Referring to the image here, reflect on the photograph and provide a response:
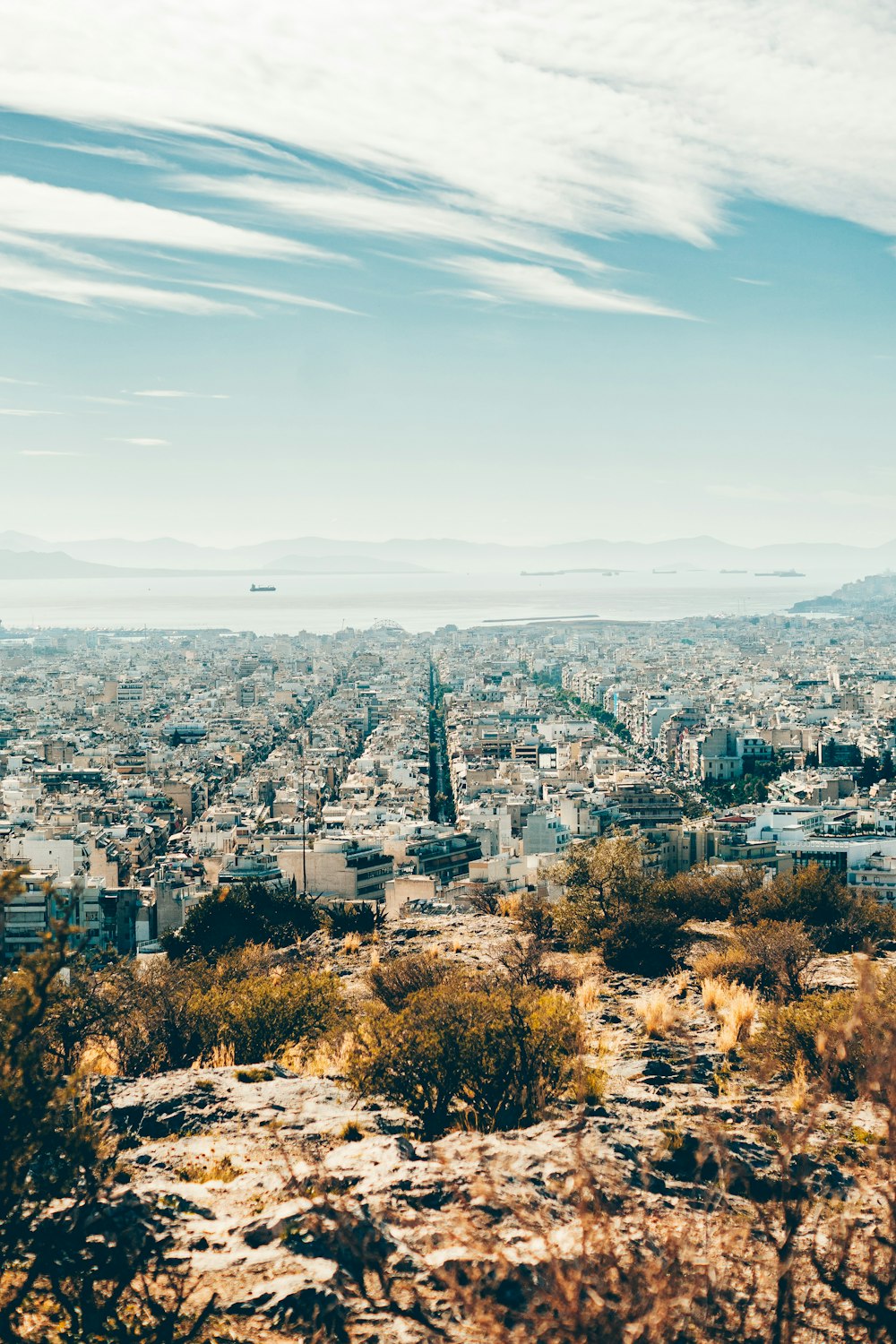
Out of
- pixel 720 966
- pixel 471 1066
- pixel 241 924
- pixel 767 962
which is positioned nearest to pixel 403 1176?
pixel 471 1066

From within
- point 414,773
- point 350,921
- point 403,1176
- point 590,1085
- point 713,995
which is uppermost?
point 403,1176

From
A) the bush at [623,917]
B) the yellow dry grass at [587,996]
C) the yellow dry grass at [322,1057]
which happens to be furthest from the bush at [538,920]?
the yellow dry grass at [322,1057]

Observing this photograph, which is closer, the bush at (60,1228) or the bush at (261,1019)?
the bush at (60,1228)

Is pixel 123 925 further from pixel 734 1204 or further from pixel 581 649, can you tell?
pixel 581 649

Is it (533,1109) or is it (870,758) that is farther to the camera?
(870,758)

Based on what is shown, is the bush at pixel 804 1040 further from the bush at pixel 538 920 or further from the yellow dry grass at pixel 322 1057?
the bush at pixel 538 920

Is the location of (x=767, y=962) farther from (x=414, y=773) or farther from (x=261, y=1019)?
(x=414, y=773)

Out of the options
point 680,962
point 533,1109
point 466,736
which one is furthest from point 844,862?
point 466,736
